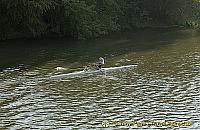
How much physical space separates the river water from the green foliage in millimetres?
5594

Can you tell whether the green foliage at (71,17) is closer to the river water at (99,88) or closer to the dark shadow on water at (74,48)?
the dark shadow on water at (74,48)

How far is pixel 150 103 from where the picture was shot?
25.9 m

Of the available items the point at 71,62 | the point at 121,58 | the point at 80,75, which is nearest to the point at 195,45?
the point at 121,58

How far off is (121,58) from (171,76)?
951 cm

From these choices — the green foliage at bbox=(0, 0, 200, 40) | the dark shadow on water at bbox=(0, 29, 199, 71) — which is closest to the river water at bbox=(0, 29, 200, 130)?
the dark shadow on water at bbox=(0, 29, 199, 71)

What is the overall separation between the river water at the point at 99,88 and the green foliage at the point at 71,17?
18.4ft

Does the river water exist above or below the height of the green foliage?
below

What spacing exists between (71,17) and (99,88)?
2910 centimetres

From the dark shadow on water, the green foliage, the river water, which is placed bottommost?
Answer: the dark shadow on water

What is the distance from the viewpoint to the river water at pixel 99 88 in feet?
75.5

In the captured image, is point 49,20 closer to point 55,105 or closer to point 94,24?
point 94,24

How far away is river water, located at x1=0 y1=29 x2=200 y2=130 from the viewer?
906 inches

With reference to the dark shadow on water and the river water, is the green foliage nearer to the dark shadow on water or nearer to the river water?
the dark shadow on water

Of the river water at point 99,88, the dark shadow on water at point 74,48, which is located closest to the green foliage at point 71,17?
the dark shadow on water at point 74,48
